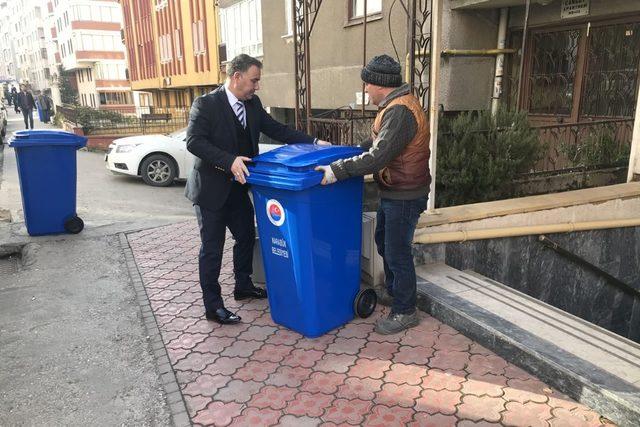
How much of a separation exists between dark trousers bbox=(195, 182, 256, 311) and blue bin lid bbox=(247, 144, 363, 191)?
1.41 feet

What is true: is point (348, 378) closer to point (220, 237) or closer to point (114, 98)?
point (220, 237)

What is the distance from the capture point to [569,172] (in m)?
5.93

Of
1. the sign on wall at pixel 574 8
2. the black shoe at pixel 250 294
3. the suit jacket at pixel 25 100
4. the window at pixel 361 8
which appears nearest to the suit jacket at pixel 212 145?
the black shoe at pixel 250 294

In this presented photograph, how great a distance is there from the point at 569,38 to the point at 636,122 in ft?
8.20

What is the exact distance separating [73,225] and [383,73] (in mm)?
4655

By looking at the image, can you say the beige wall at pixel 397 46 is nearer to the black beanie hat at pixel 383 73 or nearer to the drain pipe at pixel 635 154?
the drain pipe at pixel 635 154

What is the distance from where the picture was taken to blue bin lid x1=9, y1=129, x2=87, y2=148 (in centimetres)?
546

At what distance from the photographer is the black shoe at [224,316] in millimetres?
3549

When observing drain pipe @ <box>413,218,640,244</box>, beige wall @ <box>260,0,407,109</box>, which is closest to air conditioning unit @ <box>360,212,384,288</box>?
drain pipe @ <box>413,218,640,244</box>

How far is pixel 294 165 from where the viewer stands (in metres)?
2.93

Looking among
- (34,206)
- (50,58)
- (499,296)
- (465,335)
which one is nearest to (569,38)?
(499,296)

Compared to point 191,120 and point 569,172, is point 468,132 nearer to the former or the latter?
point 569,172

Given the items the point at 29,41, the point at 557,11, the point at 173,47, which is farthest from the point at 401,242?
the point at 29,41

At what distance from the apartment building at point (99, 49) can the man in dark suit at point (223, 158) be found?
1713 inches
